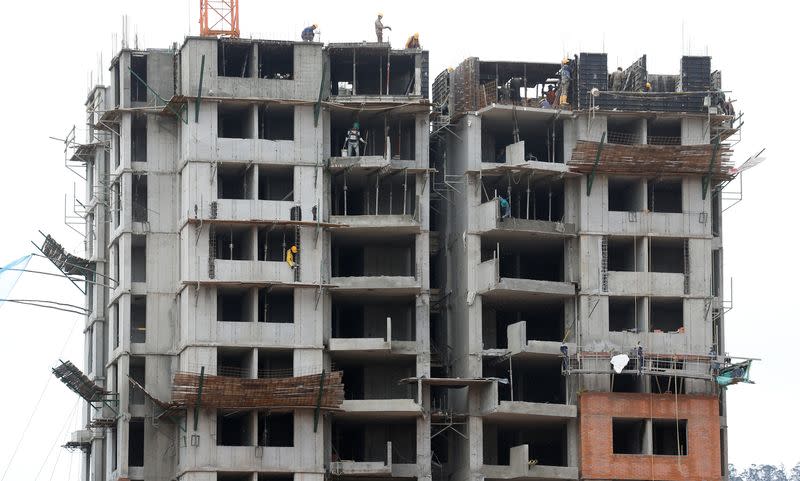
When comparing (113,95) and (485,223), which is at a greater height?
(113,95)

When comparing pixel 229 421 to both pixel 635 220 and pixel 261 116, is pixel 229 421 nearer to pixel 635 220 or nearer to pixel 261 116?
pixel 261 116

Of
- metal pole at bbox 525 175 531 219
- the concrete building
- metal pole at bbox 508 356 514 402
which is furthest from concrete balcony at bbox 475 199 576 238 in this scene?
metal pole at bbox 508 356 514 402

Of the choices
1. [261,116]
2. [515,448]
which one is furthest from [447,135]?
[515,448]

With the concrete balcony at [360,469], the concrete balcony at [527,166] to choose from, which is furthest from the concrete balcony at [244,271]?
the concrete balcony at [527,166]

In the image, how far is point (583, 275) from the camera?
3482 inches

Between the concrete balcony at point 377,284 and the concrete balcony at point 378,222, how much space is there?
7.27 feet

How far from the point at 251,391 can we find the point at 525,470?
12.8 metres

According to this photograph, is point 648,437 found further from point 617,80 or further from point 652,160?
point 617,80

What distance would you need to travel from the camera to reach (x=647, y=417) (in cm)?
8631

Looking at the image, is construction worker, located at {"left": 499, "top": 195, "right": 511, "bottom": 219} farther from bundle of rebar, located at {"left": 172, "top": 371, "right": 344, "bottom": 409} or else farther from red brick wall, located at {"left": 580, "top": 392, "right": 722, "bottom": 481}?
bundle of rebar, located at {"left": 172, "top": 371, "right": 344, "bottom": 409}

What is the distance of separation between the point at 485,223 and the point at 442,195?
14.5 ft

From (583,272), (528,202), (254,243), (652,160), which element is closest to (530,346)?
(583,272)

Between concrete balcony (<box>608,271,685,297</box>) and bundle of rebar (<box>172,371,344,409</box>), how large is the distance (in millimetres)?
13947

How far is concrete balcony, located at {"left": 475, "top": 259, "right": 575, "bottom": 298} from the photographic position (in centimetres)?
8744
